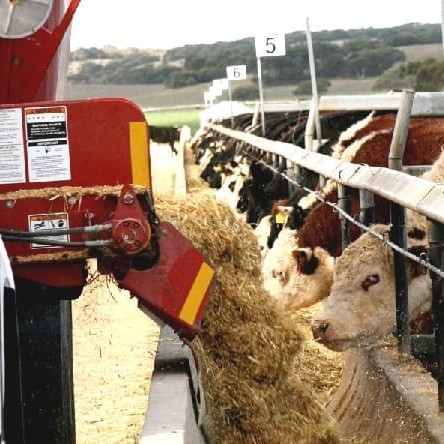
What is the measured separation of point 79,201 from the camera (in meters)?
3.78

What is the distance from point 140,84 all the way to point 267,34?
97479 millimetres

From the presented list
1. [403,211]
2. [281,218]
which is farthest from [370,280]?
[281,218]

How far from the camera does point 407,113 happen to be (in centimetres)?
689

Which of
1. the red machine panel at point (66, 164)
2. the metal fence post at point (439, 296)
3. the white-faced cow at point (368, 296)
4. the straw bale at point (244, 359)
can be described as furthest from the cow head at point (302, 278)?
the red machine panel at point (66, 164)

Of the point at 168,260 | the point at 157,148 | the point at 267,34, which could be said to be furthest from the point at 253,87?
the point at 168,260

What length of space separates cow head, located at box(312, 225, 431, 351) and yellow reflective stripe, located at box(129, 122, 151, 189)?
2.54 meters

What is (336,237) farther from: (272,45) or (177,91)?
(177,91)

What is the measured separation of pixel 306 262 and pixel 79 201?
18.5 ft

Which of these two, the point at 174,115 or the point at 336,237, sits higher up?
the point at 174,115

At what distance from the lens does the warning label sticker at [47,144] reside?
148 inches

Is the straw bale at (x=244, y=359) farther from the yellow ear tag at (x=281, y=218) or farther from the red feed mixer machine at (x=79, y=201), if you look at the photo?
the yellow ear tag at (x=281, y=218)

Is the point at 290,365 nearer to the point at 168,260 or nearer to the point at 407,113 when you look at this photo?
the point at 168,260

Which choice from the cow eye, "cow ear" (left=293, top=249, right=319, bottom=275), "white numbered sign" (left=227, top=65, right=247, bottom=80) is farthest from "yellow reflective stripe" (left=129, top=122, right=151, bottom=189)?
"white numbered sign" (left=227, top=65, right=247, bottom=80)

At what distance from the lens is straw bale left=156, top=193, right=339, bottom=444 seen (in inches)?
203
